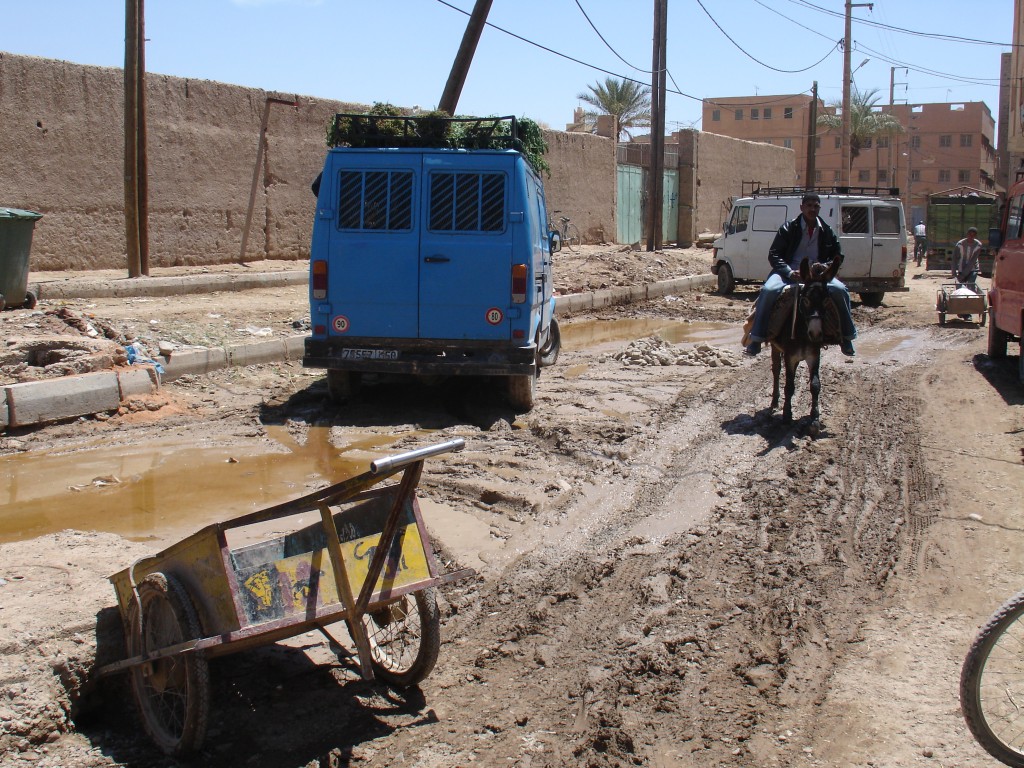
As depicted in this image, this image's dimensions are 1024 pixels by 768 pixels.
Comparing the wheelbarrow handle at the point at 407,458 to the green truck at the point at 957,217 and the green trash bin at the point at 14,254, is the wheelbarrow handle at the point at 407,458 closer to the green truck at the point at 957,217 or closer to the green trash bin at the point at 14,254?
the green trash bin at the point at 14,254

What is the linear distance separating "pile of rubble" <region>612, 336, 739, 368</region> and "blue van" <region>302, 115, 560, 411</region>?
330cm

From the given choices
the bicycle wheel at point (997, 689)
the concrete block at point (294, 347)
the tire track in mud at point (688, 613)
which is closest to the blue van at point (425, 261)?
the tire track in mud at point (688, 613)

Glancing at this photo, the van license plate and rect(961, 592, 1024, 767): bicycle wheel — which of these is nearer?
rect(961, 592, 1024, 767): bicycle wheel

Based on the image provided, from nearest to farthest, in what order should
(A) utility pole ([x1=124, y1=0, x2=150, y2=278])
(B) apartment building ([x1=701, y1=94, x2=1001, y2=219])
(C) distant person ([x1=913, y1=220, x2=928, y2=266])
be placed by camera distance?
(A) utility pole ([x1=124, y1=0, x2=150, y2=278])
(C) distant person ([x1=913, y1=220, x2=928, y2=266])
(B) apartment building ([x1=701, y1=94, x2=1001, y2=219])

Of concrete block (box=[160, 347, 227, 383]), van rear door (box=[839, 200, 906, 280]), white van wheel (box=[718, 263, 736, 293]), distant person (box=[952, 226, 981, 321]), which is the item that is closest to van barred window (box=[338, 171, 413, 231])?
concrete block (box=[160, 347, 227, 383])

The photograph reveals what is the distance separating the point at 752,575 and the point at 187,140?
1278cm

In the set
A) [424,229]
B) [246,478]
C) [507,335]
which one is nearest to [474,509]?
[246,478]

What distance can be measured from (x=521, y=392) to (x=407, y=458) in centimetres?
548

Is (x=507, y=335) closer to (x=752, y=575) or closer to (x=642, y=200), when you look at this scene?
(x=752, y=575)

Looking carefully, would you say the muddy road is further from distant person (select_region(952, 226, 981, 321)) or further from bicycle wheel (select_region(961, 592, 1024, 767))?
distant person (select_region(952, 226, 981, 321))

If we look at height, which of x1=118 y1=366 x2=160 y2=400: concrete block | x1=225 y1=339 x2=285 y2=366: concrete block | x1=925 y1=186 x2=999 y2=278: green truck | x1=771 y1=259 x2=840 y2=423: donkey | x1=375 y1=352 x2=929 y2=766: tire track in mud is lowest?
x1=375 y1=352 x2=929 y2=766: tire track in mud

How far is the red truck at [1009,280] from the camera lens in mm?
10531

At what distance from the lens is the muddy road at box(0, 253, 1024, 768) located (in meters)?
3.61

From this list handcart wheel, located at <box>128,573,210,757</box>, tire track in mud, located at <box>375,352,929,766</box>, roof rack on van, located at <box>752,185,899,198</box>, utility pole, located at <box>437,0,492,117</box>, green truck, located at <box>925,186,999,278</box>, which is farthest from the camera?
green truck, located at <box>925,186,999,278</box>
